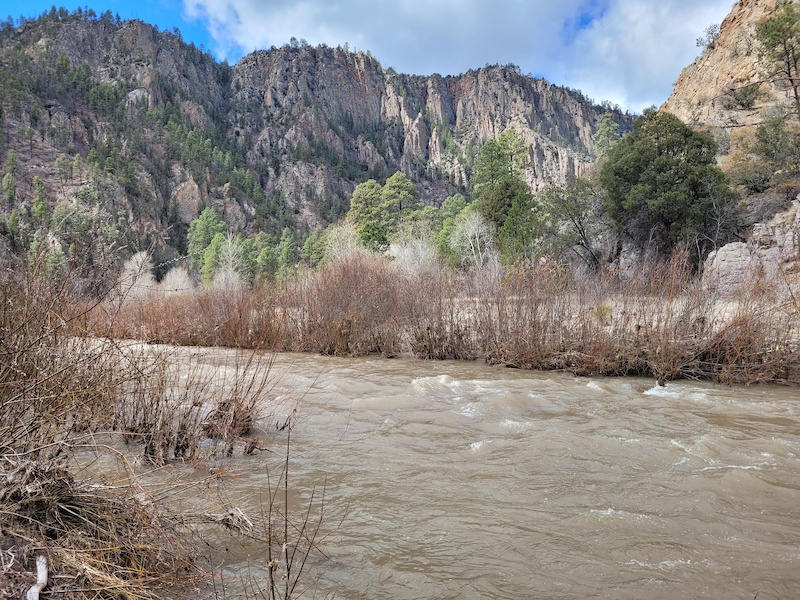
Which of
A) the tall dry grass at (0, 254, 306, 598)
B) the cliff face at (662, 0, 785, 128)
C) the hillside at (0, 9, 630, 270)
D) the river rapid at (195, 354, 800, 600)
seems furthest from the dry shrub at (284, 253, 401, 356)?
the hillside at (0, 9, 630, 270)

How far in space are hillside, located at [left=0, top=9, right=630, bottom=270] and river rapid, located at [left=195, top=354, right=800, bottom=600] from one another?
46.3 meters

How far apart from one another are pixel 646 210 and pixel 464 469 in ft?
77.7

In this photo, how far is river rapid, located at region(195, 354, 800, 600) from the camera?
303cm

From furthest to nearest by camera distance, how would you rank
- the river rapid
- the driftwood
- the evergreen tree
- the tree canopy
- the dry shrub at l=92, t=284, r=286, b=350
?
1. the evergreen tree
2. the tree canopy
3. the dry shrub at l=92, t=284, r=286, b=350
4. the river rapid
5. the driftwood

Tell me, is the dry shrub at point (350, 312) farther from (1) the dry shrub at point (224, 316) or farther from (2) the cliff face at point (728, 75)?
(2) the cliff face at point (728, 75)

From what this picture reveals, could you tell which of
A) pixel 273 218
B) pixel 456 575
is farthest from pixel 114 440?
pixel 273 218

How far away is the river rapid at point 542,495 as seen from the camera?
9.95 ft

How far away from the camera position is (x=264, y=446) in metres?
5.18

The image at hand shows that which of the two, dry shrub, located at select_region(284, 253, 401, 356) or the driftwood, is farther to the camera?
dry shrub, located at select_region(284, 253, 401, 356)

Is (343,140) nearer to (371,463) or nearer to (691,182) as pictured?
(691,182)

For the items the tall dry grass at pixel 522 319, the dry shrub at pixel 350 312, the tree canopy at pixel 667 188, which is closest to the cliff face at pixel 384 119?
the tree canopy at pixel 667 188

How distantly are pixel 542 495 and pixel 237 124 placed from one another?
143544 mm

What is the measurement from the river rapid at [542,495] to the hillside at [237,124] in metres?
46.3

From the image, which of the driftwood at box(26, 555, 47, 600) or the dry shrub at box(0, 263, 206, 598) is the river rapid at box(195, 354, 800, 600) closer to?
the dry shrub at box(0, 263, 206, 598)
